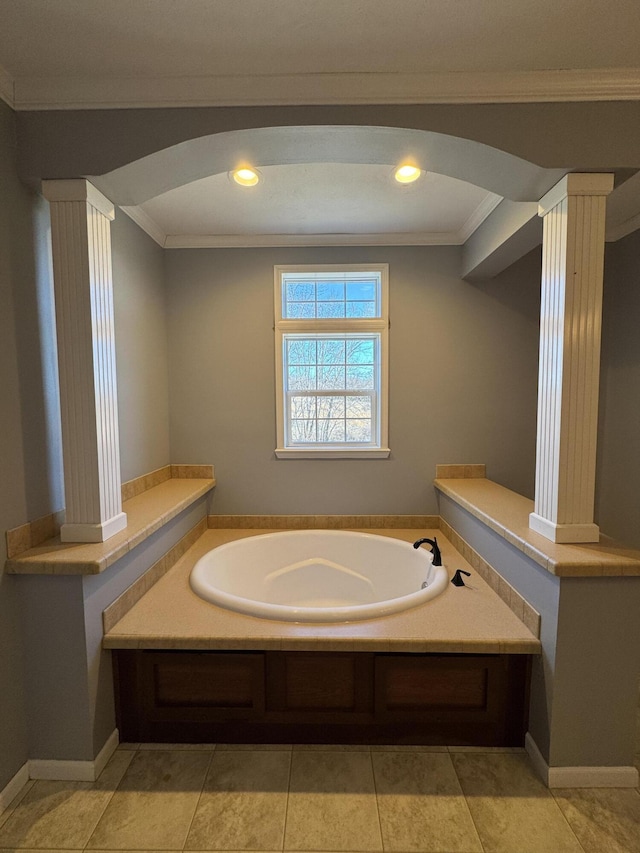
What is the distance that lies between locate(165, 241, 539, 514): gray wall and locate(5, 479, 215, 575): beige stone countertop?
822mm

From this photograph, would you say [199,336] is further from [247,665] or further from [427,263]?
[247,665]

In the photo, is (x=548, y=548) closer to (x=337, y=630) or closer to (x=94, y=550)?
(x=337, y=630)

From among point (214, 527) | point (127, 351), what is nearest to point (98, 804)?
point (214, 527)

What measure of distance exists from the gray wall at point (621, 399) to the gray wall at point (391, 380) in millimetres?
510

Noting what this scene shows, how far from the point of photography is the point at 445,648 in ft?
4.94

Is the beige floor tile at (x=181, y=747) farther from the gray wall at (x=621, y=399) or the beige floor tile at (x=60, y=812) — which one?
the gray wall at (x=621, y=399)

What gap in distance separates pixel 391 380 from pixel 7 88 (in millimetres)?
2367

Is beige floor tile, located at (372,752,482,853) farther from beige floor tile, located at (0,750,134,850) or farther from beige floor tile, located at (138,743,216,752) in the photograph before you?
beige floor tile, located at (0,750,134,850)

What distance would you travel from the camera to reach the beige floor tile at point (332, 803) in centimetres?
124

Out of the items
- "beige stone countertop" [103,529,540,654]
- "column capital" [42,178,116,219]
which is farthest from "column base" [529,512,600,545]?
"column capital" [42,178,116,219]

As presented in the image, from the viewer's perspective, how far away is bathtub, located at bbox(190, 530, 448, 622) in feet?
7.63

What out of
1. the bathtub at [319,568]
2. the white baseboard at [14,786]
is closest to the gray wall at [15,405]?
the white baseboard at [14,786]

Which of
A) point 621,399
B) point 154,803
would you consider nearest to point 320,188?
point 621,399

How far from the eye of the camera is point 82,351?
1.57 m
